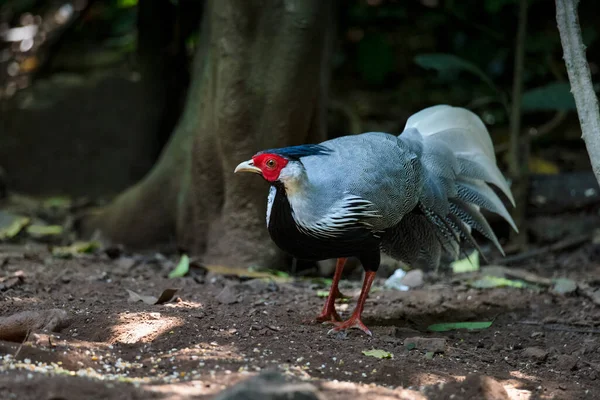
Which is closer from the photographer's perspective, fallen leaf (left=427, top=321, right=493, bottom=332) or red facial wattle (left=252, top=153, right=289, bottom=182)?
red facial wattle (left=252, top=153, right=289, bottom=182)

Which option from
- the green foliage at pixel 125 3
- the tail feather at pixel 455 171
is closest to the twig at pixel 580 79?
the tail feather at pixel 455 171

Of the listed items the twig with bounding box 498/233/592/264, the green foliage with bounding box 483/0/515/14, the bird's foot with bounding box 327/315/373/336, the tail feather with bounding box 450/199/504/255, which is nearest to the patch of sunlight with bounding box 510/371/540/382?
the bird's foot with bounding box 327/315/373/336

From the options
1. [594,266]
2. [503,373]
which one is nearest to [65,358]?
Result: [503,373]

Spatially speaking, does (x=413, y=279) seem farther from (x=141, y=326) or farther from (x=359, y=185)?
(x=141, y=326)

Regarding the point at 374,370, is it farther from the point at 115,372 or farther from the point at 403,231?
the point at 403,231

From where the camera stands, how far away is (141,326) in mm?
3176

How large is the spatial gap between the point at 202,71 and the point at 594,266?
3260mm

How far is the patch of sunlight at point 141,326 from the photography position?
306 cm

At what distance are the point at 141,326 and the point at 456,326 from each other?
1.76 m

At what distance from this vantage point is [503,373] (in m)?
3.17

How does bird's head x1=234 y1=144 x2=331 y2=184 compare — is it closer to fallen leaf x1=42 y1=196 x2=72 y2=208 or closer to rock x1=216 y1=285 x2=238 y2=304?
rock x1=216 y1=285 x2=238 y2=304

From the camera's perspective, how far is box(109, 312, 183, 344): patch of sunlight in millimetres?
3059

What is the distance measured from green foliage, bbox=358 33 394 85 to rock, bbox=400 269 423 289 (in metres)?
3.48

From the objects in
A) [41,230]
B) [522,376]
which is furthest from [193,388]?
[41,230]
